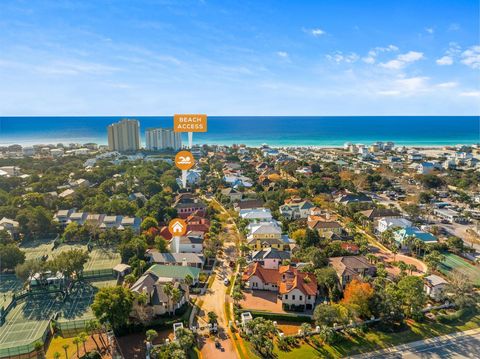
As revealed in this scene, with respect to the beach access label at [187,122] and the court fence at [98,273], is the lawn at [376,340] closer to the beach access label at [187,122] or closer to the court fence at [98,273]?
the beach access label at [187,122]

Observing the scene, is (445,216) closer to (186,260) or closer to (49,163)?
(186,260)

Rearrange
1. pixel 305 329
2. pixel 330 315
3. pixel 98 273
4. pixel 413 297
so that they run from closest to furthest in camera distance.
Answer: pixel 305 329, pixel 330 315, pixel 413 297, pixel 98 273

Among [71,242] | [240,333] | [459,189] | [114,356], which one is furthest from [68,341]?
[459,189]

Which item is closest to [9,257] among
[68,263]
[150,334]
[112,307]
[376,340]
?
[68,263]

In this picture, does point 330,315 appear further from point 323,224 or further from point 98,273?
point 98,273

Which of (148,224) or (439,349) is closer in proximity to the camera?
(439,349)

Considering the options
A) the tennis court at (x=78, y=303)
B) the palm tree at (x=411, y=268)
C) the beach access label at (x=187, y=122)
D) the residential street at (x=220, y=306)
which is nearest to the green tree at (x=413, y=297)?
the palm tree at (x=411, y=268)

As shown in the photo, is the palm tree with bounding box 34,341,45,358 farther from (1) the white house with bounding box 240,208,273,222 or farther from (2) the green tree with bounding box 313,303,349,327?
(1) the white house with bounding box 240,208,273,222
